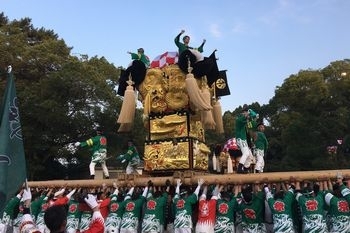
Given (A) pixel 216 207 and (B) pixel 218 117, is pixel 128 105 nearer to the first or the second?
(B) pixel 218 117

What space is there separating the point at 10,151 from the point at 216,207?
3.17m

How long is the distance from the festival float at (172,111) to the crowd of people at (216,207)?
1.01 metres

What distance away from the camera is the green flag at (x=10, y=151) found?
5.21 metres

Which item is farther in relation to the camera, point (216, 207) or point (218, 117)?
point (218, 117)

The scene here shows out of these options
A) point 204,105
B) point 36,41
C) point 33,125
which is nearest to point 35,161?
point 33,125

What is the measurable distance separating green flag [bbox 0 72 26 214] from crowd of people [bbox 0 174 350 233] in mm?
595

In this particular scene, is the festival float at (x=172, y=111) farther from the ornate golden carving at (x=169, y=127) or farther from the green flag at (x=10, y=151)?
the green flag at (x=10, y=151)

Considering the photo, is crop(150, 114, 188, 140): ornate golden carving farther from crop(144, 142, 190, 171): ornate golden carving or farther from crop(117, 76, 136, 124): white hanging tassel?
crop(117, 76, 136, 124): white hanging tassel

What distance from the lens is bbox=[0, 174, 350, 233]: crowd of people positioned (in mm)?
6258

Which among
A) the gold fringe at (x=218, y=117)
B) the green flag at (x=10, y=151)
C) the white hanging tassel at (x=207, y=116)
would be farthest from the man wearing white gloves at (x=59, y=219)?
the gold fringe at (x=218, y=117)

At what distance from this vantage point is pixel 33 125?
21.1 m

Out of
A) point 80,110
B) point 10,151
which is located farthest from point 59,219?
point 80,110

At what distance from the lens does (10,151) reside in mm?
5492

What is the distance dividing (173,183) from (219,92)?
358 centimetres
